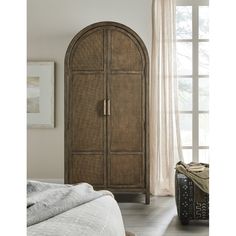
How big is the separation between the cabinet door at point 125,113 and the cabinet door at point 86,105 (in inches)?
4.0

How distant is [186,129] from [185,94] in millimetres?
438

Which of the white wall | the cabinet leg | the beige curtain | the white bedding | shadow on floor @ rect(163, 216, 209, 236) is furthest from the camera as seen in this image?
the white wall

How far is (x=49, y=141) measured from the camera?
21.2 ft

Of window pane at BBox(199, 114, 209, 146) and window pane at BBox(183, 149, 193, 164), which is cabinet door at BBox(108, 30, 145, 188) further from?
window pane at BBox(199, 114, 209, 146)

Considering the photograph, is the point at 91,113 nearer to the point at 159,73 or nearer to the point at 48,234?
the point at 159,73

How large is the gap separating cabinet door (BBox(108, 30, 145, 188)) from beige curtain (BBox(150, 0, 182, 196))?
65cm

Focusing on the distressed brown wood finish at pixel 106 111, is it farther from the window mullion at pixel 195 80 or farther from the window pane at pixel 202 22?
the window pane at pixel 202 22

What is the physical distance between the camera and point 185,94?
21.0ft

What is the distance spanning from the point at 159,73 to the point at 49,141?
1.63m

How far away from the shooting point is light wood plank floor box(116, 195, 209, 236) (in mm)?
4242

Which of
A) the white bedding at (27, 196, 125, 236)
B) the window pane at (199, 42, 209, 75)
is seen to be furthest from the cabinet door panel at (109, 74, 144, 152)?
the white bedding at (27, 196, 125, 236)

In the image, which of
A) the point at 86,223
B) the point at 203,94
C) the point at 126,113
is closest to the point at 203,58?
the point at 203,94

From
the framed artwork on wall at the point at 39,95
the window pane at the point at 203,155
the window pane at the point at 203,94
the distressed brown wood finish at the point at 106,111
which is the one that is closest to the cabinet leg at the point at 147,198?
the distressed brown wood finish at the point at 106,111

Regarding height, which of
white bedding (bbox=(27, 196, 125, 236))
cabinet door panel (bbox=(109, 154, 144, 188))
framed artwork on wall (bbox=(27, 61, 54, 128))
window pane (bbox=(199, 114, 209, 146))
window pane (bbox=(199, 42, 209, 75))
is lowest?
cabinet door panel (bbox=(109, 154, 144, 188))
